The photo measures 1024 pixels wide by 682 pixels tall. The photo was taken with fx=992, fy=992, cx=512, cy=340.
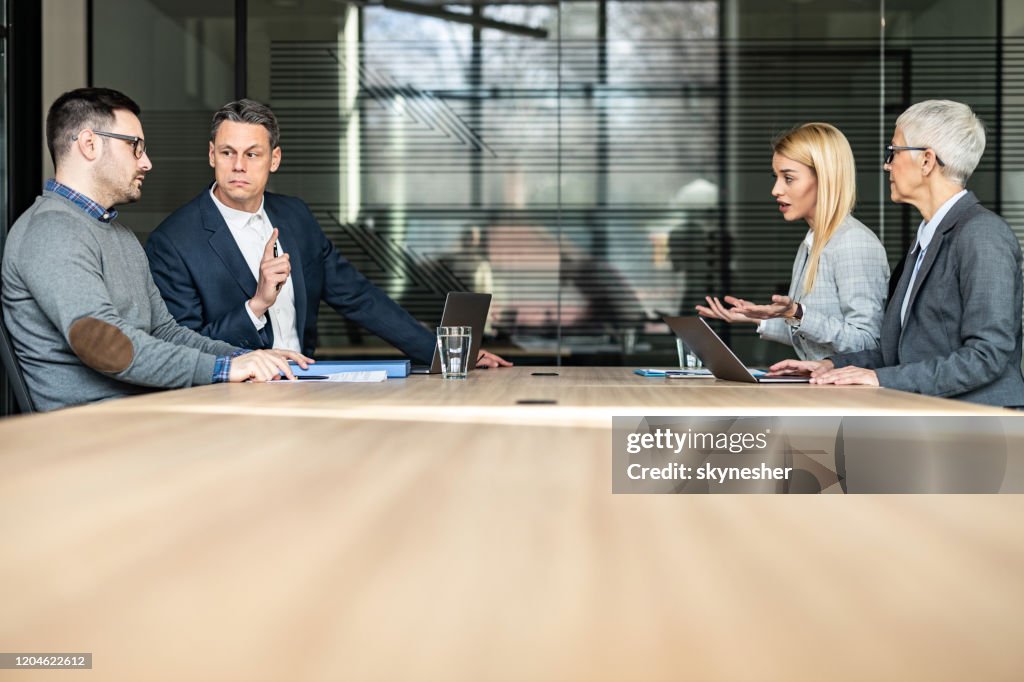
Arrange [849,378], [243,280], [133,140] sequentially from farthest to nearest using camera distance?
1. [243,280]
2. [133,140]
3. [849,378]

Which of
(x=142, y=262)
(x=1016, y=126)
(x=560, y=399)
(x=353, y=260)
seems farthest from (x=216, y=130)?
(x=1016, y=126)

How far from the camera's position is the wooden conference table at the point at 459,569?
1178mm

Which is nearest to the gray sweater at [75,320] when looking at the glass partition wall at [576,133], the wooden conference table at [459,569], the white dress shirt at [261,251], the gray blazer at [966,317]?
the white dress shirt at [261,251]

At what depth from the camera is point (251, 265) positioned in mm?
3430

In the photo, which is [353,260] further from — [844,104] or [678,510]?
[678,510]

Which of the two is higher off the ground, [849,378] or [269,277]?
[269,277]

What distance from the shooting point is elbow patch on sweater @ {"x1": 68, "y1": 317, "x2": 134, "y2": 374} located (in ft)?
8.07

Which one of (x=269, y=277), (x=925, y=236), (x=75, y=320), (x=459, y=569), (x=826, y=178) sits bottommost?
(x=459, y=569)

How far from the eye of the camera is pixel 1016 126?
524 cm

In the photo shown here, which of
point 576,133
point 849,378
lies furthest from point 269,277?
point 576,133

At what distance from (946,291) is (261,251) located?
222 centimetres

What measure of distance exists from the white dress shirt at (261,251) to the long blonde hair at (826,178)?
1.78m

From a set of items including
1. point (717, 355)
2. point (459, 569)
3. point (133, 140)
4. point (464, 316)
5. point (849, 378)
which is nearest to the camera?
point (459, 569)

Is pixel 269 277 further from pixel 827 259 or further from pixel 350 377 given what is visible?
pixel 827 259
